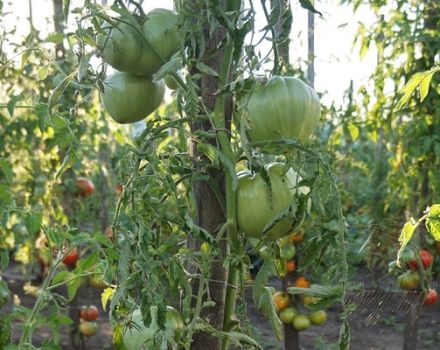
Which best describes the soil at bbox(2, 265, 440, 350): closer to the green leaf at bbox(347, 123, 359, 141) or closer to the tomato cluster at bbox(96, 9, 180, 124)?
the green leaf at bbox(347, 123, 359, 141)

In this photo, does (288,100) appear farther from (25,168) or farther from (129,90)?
(25,168)

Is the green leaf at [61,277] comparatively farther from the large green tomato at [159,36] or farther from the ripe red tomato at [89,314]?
the ripe red tomato at [89,314]

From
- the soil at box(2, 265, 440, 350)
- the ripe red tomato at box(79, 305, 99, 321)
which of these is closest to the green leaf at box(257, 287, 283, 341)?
the soil at box(2, 265, 440, 350)

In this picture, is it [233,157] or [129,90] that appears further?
[129,90]

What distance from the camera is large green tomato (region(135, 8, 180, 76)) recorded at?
936 mm

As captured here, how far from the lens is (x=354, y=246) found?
484 centimetres

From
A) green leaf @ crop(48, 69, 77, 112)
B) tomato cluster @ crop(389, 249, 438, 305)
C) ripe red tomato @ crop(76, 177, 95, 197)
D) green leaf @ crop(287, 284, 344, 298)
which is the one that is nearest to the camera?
green leaf @ crop(287, 284, 344, 298)

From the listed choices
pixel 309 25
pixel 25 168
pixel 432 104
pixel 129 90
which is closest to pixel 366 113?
pixel 432 104

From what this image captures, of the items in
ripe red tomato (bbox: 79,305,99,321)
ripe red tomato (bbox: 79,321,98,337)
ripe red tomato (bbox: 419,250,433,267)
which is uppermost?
ripe red tomato (bbox: 419,250,433,267)

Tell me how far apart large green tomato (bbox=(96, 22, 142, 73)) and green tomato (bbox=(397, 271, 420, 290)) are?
197 centimetres

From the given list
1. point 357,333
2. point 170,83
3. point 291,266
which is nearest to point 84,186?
point 291,266

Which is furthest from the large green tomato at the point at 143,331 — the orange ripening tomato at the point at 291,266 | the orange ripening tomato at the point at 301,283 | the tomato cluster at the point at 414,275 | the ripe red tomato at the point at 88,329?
the ripe red tomato at the point at 88,329

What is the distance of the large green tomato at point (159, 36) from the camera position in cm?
94

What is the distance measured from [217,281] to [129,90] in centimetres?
33
